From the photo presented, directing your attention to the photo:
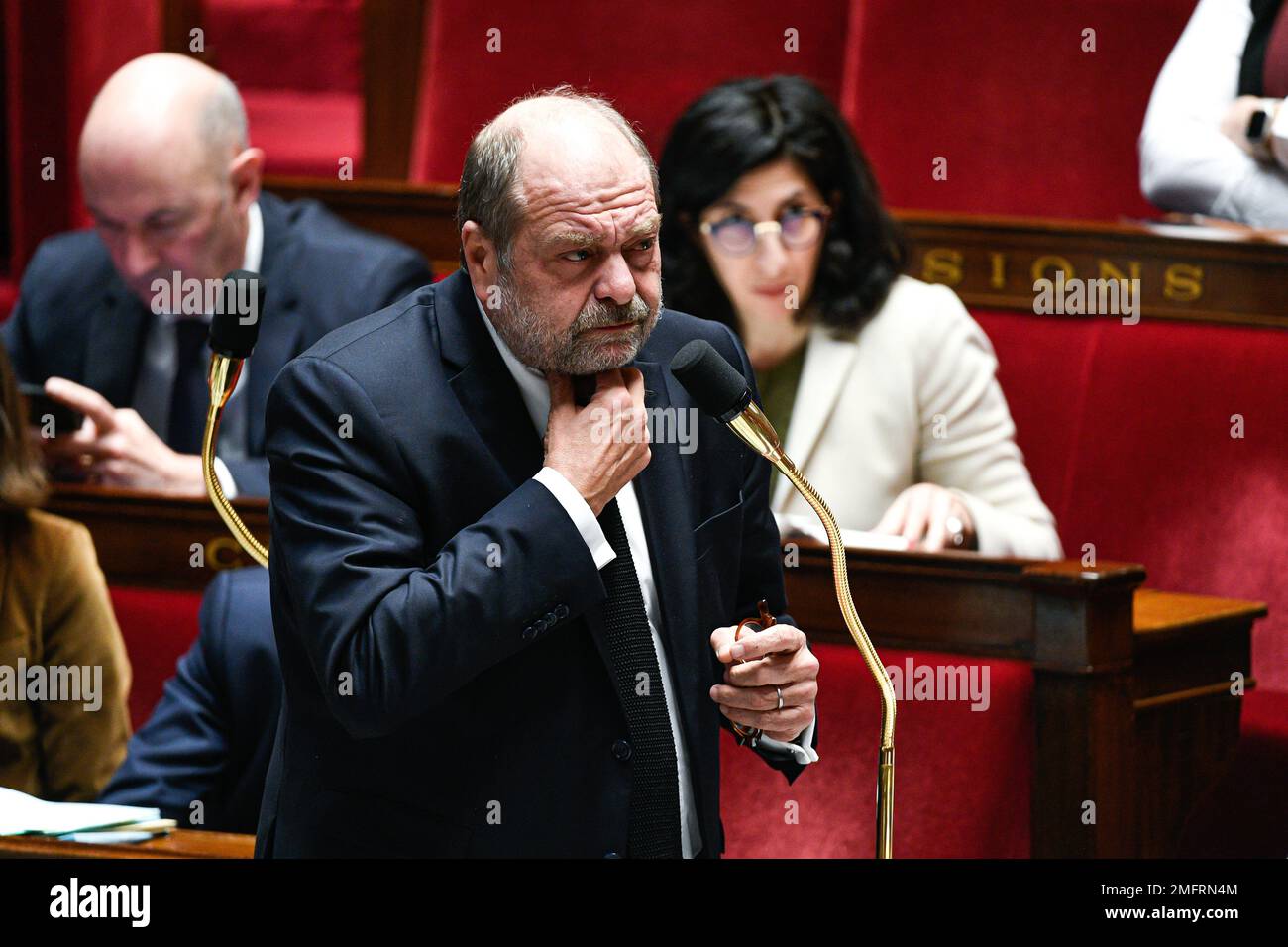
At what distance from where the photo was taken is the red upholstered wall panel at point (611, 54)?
249 cm

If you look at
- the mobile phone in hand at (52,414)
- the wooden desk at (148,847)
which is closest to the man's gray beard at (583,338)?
the wooden desk at (148,847)

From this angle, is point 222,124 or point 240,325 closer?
point 240,325

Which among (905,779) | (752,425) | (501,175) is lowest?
(905,779)

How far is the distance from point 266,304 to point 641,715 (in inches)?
44.3

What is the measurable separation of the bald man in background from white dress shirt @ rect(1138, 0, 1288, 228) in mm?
855

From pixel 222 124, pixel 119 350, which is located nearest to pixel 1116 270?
pixel 222 124

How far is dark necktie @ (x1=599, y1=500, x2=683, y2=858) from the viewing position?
96 cm

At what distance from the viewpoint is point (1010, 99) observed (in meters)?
2.33

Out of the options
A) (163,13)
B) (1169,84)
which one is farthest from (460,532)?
(163,13)

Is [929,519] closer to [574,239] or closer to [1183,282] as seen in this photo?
[1183,282]

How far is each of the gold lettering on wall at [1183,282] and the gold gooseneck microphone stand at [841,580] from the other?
1.14 metres

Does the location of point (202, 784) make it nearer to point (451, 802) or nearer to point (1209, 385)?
point (451, 802)
